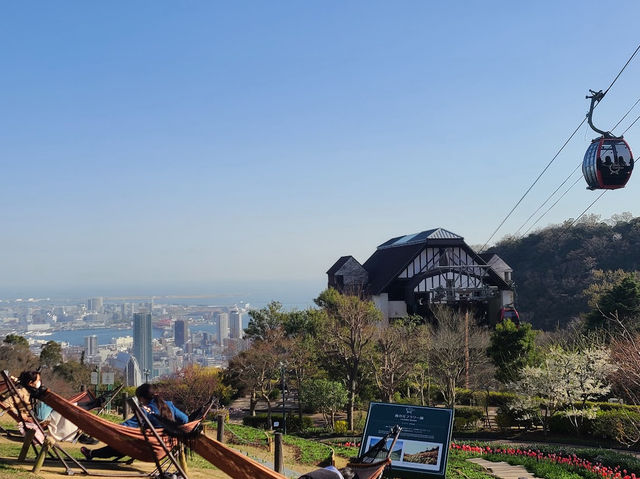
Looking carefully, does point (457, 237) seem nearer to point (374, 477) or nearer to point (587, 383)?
point (587, 383)

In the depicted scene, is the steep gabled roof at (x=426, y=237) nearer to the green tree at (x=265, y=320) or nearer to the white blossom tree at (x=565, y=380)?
the green tree at (x=265, y=320)

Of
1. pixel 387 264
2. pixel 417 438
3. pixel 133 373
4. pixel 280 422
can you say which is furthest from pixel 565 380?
pixel 133 373

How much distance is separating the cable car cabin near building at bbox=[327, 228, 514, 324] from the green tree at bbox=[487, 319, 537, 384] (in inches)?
530

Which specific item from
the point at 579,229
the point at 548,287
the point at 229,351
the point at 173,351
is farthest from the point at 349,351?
the point at 173,351

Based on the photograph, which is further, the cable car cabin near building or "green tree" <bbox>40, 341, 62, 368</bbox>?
the cable car cabin near building

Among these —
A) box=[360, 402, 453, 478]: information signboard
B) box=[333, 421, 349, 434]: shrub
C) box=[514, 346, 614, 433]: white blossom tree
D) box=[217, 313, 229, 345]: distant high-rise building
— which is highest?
box=[360, 402, 453, 478]: information signboard

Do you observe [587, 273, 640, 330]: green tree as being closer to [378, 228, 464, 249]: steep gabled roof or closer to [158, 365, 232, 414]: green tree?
[378, 228, 464, 249]: steep gabled roof

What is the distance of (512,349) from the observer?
25859 millimetres

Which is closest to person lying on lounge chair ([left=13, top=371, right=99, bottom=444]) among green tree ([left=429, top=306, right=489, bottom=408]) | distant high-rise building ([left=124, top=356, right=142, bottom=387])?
green tree ([left=429, top=306, right=489, bottom=408])

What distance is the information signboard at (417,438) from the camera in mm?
9258

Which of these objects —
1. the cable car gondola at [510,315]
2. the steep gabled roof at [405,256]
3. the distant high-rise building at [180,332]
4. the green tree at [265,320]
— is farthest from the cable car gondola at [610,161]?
the distant high-rise building at [180,332]

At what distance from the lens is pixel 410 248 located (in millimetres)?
→ 44906

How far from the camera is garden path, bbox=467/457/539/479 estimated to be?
513 inches

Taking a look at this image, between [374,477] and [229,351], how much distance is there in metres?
33.1
